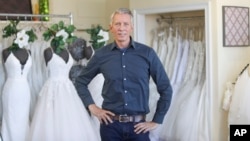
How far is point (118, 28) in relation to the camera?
2141 mm

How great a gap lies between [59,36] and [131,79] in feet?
3.74

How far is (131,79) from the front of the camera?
7.29ft

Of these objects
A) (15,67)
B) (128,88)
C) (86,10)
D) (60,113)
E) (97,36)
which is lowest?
(60,113)

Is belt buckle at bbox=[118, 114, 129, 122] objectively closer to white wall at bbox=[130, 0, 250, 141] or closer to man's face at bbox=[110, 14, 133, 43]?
man's face at bbox=[110, 14, 133, 43]

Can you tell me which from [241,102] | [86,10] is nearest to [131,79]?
[241,102]

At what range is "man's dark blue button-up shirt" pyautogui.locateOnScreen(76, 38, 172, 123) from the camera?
87.3 inches

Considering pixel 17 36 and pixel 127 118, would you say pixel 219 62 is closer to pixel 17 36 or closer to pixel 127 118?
pixel 127 118

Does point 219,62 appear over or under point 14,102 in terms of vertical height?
over

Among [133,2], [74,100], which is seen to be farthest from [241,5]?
[74,100]

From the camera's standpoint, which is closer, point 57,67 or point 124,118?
point 124,118

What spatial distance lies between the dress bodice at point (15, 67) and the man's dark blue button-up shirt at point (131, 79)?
1.01 metres

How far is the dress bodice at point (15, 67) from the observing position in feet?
9.98

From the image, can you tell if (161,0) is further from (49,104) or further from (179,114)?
(49,104)

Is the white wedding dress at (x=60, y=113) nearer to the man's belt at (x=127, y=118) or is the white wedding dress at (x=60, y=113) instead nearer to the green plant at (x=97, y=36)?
the green plant at (x=97, y=36)
